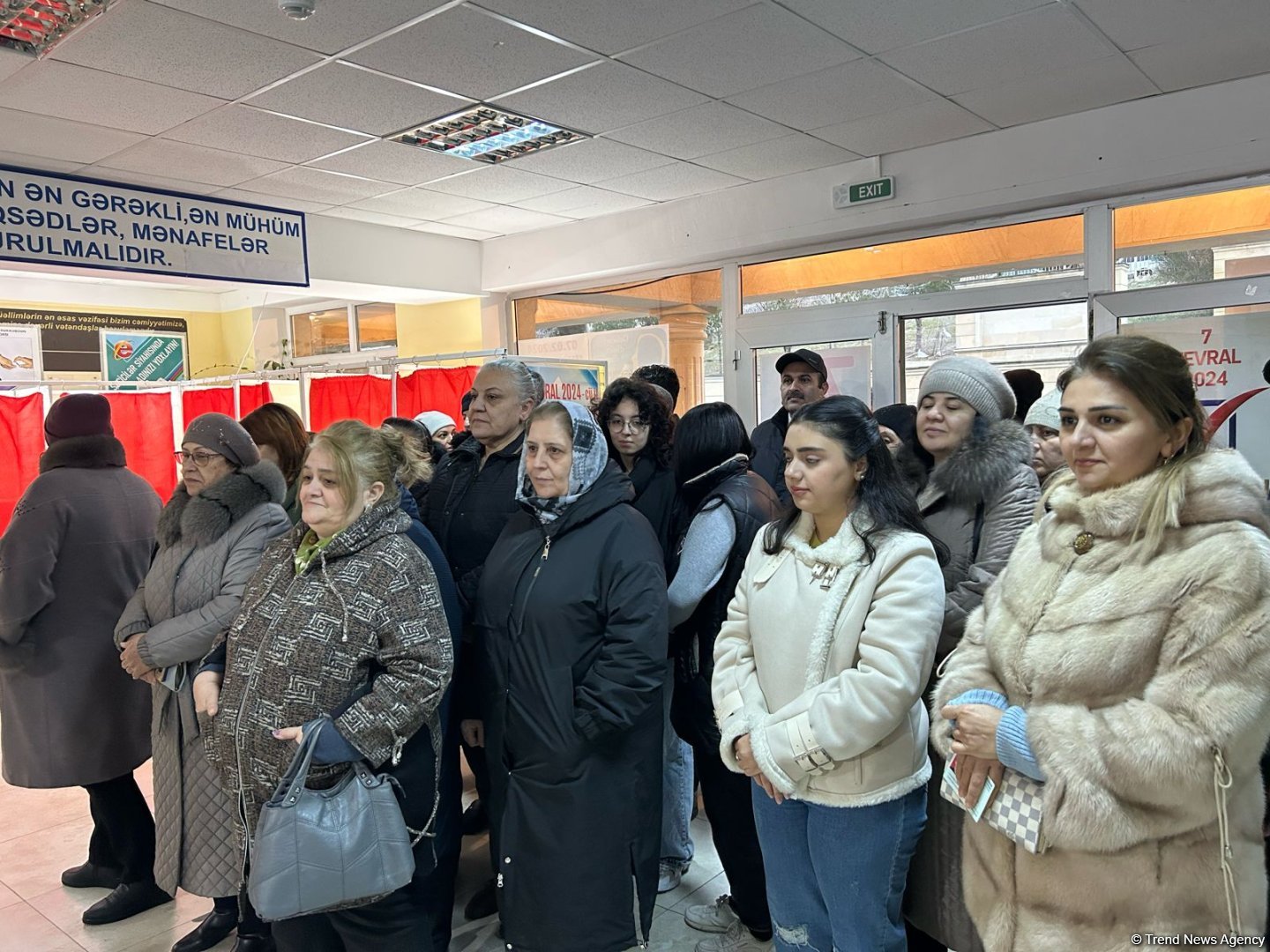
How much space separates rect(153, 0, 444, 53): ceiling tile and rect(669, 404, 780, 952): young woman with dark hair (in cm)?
170

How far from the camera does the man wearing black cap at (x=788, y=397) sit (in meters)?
3.84

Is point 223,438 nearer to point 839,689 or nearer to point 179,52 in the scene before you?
point 179,52

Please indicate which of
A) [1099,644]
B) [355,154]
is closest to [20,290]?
[355,154]

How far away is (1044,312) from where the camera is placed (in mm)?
4766

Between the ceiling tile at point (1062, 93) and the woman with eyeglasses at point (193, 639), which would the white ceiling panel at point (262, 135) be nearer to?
the woman with eyeglasses at point (193, 639)

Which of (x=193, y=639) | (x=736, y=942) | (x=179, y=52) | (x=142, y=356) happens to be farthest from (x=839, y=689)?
(x=142, y=356)

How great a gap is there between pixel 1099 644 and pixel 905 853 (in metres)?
0.74

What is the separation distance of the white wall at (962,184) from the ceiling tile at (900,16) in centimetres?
113

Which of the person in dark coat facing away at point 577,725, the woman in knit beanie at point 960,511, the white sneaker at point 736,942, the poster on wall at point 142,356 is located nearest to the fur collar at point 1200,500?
the woman in knit beanie at point 960,511

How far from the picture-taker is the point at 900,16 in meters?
3.22

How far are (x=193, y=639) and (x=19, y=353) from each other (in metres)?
7.06

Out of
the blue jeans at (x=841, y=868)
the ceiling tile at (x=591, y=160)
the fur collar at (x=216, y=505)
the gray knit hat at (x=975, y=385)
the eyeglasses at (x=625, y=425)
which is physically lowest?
the blue jeans at (x=841, y=868)

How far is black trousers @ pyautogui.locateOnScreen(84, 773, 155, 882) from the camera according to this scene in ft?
10.0

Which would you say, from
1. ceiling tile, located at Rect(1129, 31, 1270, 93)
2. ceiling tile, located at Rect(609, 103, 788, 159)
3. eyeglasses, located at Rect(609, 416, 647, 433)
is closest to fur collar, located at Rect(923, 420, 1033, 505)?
eyeglasses, located at Rect(609, 416, 647, 433)
